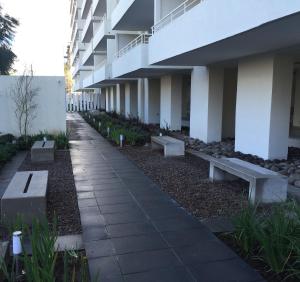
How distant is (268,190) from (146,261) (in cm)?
283

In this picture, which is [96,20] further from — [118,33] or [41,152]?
[41,152]

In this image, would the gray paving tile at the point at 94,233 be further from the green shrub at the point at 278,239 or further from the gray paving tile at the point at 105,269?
the green shrub at the point at 278,239

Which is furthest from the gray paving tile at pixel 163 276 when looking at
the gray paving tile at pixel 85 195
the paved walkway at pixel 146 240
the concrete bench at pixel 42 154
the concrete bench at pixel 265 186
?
the concrete bench at pixel 42 154

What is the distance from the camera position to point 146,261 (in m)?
3.99

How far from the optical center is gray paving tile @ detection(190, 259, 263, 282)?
11.9 ft

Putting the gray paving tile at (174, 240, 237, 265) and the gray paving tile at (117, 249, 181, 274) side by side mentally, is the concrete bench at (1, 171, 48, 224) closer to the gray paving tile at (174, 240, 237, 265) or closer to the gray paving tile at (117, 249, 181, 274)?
the gray paving tile at (117, 249, 181, 274)

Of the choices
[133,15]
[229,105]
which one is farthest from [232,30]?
[133,15]

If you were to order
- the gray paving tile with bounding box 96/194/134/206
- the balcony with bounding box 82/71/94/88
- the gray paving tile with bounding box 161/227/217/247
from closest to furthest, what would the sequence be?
the gray paving tile with bounding box 161/227/217/247 → the gray paving tile with bounding box 96/194/134/206 → the balcony with bounding box 82/71/94/88

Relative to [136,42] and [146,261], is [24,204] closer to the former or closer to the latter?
[146,261]

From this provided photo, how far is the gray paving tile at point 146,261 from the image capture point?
3.84 meters

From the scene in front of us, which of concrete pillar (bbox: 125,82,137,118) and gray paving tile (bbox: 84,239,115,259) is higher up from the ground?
concrete pillar (bbox: 125,82,137,118)

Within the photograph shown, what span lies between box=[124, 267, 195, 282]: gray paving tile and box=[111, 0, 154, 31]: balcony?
13511 millimetres

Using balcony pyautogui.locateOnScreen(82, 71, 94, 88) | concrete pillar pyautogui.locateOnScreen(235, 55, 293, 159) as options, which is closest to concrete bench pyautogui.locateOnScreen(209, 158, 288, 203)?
concrete pillar pyautogui.locateOnScreen(235, 55, 293, 159)

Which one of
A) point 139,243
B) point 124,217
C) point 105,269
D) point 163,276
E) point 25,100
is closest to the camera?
point 163,276
